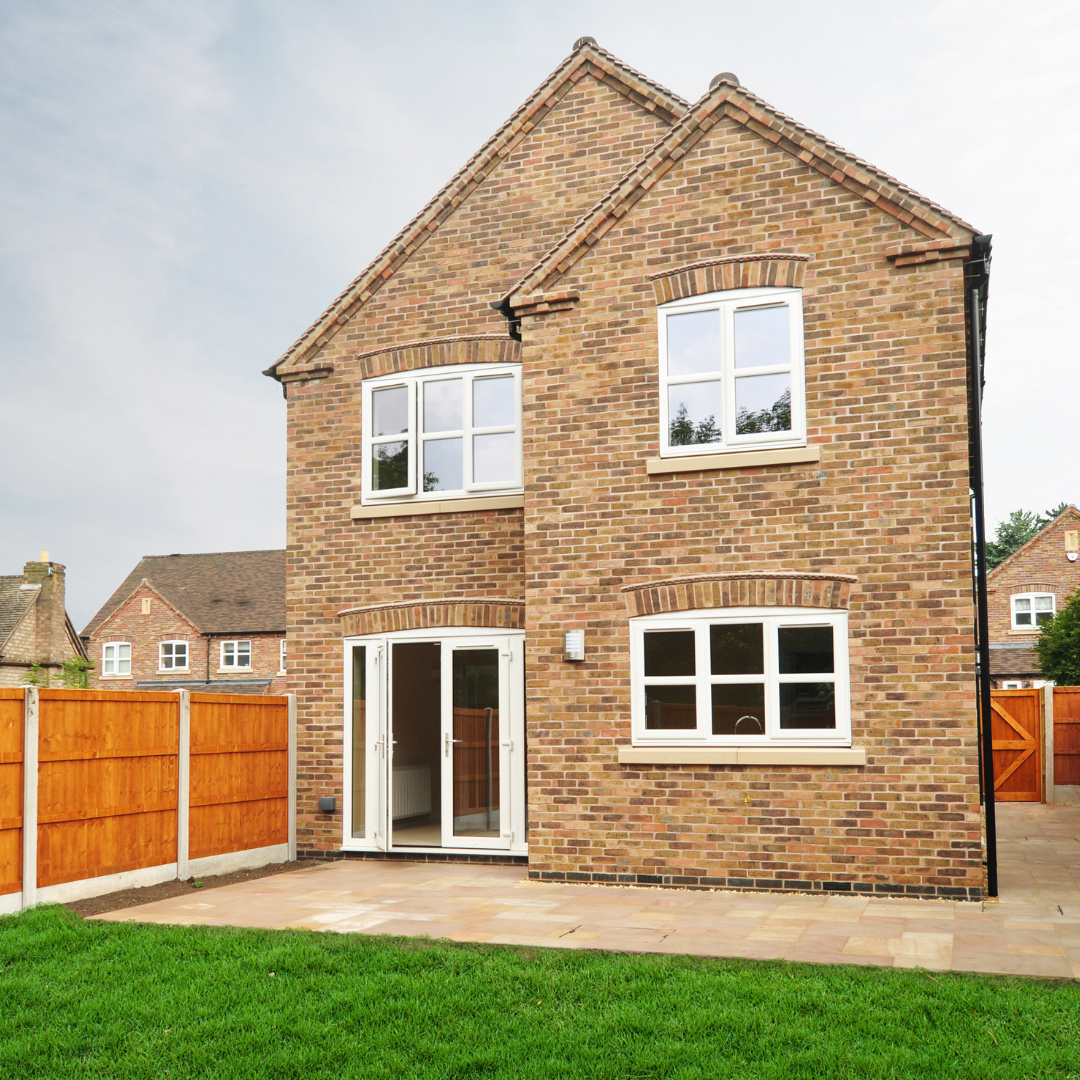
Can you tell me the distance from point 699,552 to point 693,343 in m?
2.06

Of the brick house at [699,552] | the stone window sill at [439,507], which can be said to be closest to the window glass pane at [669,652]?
the brick house at [699,552]

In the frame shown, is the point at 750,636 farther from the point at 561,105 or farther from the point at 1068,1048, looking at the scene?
the point at 561,105

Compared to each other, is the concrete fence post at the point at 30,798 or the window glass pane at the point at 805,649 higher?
the window glass pane at the point at 805,649

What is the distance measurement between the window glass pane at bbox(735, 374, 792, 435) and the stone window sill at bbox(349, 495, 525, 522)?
2787mm

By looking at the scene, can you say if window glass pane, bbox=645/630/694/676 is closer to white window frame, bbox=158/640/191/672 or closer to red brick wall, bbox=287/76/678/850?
red brick wall, bbox=287/76/678/850

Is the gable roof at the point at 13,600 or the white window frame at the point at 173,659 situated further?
the white window frame at the point at 173,659

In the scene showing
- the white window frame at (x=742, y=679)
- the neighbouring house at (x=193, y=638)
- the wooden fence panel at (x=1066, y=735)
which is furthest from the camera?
the neighbouring house at (x=193, y=638)

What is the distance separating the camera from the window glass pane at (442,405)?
1268 cm

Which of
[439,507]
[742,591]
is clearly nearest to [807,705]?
[742,591]

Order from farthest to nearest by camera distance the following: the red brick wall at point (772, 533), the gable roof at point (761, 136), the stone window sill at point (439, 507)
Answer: the stone window sill at point (439, 507), the gable roof at point (761, 136), the red brick wall at point (772, 533)

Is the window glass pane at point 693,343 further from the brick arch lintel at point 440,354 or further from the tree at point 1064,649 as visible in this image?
the tree at point 1064,649

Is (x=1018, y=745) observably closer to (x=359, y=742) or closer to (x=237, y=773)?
(x=359, y=742)

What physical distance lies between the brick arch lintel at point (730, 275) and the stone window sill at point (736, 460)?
1.60 meters

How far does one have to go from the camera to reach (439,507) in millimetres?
12516
